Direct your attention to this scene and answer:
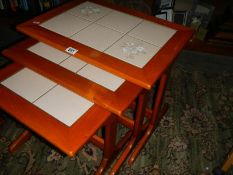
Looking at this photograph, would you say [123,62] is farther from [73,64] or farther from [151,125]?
[151,125]

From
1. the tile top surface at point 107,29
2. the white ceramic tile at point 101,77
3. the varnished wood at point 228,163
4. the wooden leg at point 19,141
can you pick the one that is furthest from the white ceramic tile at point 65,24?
the varnished wood at point 228,163

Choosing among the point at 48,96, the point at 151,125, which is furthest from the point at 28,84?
the point at 151,125

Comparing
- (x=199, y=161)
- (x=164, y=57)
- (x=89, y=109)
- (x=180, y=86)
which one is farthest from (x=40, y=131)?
(x=180, y=86)

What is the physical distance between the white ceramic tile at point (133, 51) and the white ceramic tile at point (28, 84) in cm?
38

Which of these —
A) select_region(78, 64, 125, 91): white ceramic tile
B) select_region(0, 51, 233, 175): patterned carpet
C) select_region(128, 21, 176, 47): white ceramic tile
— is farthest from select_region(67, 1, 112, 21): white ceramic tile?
select_region(0, 51, 233, 175): patterned carpet

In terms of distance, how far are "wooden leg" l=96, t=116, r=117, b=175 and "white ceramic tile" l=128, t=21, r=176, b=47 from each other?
508 mm

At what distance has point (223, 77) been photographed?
2.52m

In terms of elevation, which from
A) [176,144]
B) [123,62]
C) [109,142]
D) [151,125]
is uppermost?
[123,62]

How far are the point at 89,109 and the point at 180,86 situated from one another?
1.42 meters

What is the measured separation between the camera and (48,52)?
4.91 ft

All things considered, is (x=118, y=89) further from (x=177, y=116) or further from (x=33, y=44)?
(x=177, y=116)

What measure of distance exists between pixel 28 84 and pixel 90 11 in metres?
0.65

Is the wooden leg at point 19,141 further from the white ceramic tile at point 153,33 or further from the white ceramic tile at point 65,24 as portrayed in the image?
the white ceramic tile at point 153,33

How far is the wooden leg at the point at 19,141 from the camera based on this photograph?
1837 millimetres
